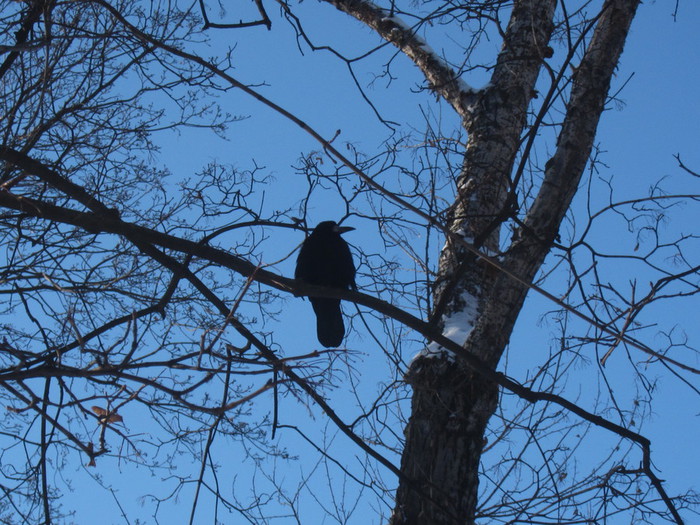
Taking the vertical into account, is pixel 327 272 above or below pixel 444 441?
above

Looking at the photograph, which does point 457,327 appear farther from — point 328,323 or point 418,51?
point 418,51

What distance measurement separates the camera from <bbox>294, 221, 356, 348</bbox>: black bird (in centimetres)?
518

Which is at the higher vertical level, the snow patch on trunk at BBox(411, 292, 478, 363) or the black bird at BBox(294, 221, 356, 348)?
the black bird at BBox(294, 221, 356, 348)

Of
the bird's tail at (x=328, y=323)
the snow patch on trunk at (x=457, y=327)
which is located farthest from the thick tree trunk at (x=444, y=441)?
the bird's tail at (x=328, y=323)

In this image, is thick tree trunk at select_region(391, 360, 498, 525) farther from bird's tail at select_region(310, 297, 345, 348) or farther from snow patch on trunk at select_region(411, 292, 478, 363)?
bird's tail at select_region(310, 297, 345, 348)

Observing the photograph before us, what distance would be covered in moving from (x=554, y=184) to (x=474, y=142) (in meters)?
0.79

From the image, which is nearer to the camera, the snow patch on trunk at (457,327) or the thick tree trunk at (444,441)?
the thick tree trunk at (444,441)

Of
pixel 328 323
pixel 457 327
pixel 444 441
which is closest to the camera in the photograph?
pixel 444 441

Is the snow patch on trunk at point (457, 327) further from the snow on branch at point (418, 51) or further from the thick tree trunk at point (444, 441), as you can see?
the snow on branch at point (418, 51)

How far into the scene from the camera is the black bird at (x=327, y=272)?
204 inches

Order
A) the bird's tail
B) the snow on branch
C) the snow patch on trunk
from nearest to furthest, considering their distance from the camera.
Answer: the snow patch on trunk, the snow on branch, the bird's tail

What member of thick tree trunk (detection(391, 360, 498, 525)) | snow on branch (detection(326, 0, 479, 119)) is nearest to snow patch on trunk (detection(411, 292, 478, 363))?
thick tree trunk (detection(391, 360, 498, 525))

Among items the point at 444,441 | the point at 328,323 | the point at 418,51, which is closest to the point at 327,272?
the point at 328,323

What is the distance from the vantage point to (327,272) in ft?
17.3
